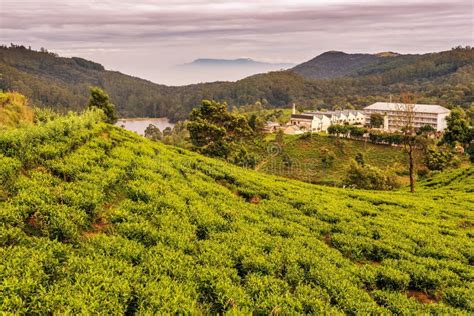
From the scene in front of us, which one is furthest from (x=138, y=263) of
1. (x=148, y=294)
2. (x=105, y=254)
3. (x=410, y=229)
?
(x=410, y=229)

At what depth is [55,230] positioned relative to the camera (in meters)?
Result: 7.39

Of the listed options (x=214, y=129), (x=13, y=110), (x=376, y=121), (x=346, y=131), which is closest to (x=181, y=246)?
(x=13, y=110)

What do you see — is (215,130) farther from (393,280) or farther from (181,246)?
(393,280)

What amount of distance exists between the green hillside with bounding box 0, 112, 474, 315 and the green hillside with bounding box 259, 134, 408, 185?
44.2 m

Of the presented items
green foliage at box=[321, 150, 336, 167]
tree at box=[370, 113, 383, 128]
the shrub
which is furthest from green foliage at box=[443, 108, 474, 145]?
the shrub

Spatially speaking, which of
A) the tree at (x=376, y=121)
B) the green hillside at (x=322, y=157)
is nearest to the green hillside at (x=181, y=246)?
the green hillside at (x=322, y=157)

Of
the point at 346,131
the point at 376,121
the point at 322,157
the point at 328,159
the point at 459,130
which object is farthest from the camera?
the point at 376,121

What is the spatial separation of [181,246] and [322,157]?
64085 millimetres

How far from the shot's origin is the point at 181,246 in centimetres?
823

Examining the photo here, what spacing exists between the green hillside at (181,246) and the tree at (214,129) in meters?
26.0

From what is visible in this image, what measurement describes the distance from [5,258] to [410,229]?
12.3 metres

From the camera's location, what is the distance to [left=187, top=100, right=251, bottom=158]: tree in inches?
1586

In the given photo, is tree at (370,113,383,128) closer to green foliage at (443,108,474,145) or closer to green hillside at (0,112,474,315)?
green foliage at (443,108,474,145)

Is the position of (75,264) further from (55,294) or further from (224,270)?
(224,270)
